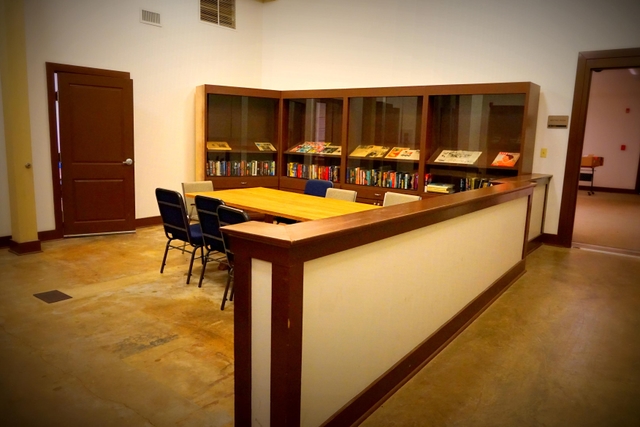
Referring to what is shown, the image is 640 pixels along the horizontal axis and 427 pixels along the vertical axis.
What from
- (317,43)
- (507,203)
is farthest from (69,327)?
(317,43)

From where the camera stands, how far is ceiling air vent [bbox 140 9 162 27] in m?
6.51

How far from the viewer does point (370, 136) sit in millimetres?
7176

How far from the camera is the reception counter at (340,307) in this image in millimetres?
1841

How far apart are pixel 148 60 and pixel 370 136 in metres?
3.53

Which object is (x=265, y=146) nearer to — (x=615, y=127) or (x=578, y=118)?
(x=578, y=118)

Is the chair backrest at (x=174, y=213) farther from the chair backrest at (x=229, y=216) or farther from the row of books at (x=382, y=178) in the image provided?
the row of books at (x=382, y=178)

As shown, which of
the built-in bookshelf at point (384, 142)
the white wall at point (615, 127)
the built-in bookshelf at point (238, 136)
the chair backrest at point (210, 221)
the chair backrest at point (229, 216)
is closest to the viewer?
the chair backrest at point (229, 216)

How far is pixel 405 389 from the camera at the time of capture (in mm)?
2682

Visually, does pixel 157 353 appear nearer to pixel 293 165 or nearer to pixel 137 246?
pixel 137 246

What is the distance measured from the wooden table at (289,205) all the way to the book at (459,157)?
225 cm

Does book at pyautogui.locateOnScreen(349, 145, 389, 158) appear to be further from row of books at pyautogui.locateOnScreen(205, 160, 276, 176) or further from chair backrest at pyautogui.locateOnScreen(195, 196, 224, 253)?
chair backrest at pyautogui.locateOnScreen(195, 196, 224, 253)

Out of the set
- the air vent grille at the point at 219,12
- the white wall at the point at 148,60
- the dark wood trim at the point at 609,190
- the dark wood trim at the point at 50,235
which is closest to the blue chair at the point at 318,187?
the white wall at the point at 148,60

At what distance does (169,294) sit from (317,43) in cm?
545

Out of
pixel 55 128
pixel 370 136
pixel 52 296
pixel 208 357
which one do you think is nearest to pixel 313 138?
pixel 370 136
